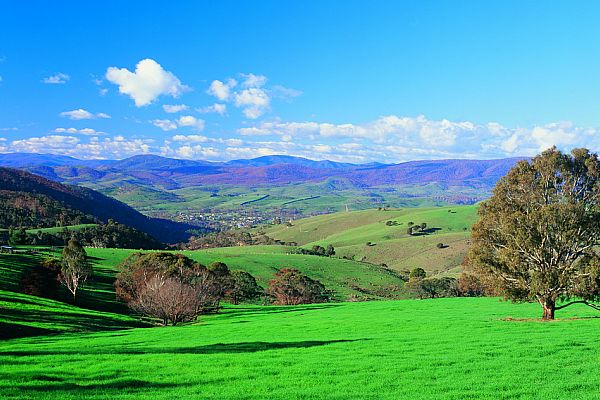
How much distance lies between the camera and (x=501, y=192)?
37562 millimetres

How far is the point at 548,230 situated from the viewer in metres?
35.0

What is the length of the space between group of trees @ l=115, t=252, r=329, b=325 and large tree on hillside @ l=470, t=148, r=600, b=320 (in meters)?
33.9

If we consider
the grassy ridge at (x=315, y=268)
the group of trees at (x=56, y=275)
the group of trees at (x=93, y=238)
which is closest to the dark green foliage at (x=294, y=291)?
the grassy ridge at (x=315, y=268)

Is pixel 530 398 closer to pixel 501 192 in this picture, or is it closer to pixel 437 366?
pixel 437 366

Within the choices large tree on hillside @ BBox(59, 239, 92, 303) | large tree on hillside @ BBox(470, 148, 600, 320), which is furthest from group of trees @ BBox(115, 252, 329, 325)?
large tree on hillside @ BBox(470, 148, 600, 320)

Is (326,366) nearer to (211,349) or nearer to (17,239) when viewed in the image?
(211,349)

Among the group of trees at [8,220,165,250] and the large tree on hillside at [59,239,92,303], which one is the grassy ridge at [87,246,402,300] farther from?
the group of trees at [8,220,165,250]

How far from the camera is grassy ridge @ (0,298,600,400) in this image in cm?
1636

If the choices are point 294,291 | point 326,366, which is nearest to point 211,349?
point 326,366

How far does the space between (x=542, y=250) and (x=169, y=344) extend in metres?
27.8

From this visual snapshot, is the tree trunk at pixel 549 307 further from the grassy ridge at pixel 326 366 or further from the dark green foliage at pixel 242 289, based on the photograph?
the dark green foliage at pixel 242 289

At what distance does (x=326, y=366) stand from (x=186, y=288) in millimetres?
39026

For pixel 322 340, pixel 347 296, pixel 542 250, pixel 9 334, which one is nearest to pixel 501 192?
pixel 542 250

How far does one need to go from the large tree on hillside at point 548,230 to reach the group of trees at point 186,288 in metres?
33.9
